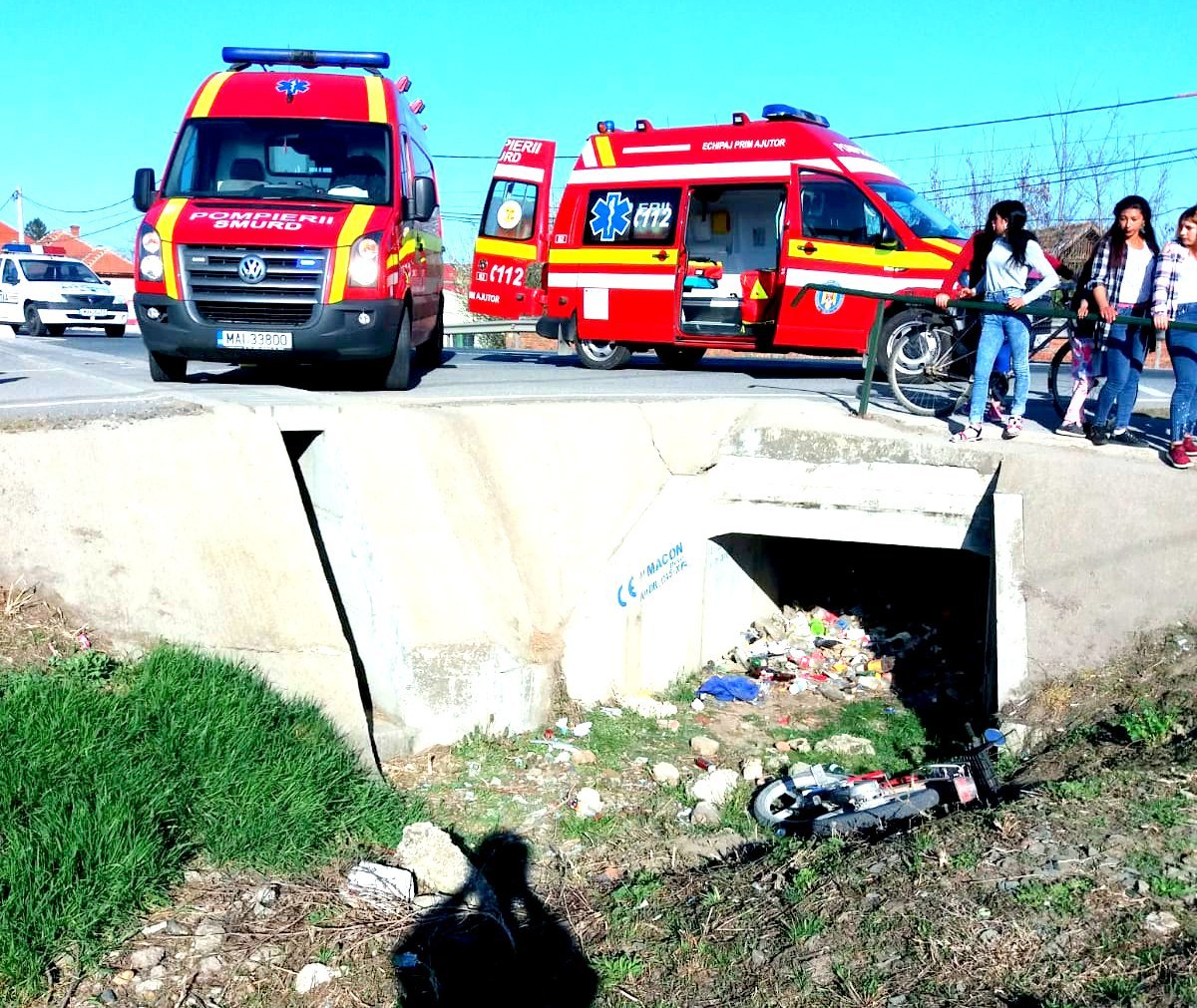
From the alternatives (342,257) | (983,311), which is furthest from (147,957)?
(983,311)

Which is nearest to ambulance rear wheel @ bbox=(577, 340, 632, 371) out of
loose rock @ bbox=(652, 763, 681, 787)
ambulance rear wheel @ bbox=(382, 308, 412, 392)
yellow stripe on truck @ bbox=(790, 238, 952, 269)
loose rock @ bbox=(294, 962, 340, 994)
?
yellow stripe on truck @ bbox=(790, 238, 952, 269)

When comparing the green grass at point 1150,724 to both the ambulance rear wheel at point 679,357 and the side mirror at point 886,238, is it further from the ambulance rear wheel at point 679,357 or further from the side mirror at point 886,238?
the ambulance rear wheel at point 679,357

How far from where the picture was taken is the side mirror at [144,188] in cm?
906

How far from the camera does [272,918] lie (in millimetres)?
5027

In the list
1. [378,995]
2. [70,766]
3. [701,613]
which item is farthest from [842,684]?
[70,766]

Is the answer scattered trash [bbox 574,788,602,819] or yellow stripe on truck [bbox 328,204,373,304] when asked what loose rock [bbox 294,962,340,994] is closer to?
scattered trash [bbox 574,788,602,819]

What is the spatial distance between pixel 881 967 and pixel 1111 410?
4742 millimetres

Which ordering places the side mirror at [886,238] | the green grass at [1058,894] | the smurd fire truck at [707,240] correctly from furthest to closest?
1. the smurd fire truck at [707,240]
2. the side mirror at [886,238]
3. the green grass at [1058,894]

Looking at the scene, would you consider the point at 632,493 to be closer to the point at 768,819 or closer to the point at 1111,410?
the point at 768,819

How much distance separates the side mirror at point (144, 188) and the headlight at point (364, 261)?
1811mm

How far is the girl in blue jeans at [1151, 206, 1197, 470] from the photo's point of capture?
706 centimetres

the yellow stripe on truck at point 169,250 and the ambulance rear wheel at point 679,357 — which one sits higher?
the yellow stripe on truck at point 169,250

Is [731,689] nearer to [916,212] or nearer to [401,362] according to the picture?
[401,362]

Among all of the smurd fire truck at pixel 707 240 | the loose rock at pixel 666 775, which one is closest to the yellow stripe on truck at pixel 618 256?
the smurd fire truck at pixel 707 240
